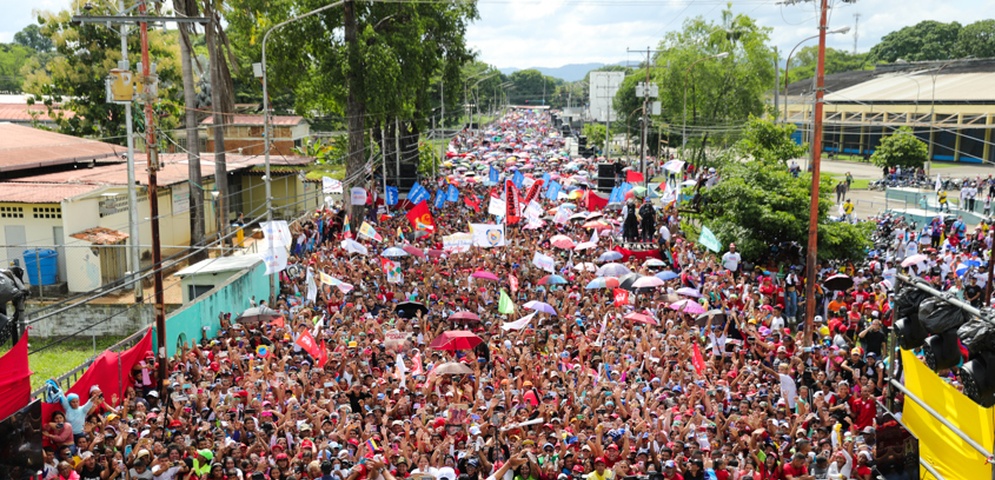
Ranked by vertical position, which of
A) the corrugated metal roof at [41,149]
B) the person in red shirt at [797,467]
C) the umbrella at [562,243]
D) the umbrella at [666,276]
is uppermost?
the corrugated metal roof at [41,149]

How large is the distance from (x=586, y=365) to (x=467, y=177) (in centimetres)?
3245

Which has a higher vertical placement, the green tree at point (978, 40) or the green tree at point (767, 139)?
the green tree at point (978, 40)

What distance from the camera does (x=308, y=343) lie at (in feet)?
47.6

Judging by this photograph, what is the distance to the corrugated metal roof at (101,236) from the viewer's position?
23.1 m

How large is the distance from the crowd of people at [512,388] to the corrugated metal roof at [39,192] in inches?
248

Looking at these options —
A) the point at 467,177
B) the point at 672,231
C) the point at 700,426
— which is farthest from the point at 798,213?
the point at 467,177

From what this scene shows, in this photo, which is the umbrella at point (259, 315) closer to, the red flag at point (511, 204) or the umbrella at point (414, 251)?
the umbrella at point (414, 251)

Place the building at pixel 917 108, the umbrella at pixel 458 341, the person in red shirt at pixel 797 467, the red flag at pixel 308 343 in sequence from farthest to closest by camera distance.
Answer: the building at pixel 917 108 → the umbrella at pixel 458 341 → the red flag at pixel 308 343 → the person in red shirt at pixel 797 467

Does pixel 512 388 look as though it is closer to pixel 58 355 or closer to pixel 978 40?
pixel 58 355

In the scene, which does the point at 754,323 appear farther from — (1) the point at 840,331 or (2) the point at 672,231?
(2) the point at 672,231

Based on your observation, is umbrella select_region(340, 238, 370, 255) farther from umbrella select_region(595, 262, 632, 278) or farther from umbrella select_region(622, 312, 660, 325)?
umbrella select_region(622, 312, 660, 325)

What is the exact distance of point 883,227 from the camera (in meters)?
28.7

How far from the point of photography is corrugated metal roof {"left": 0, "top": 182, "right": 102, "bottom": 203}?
74.3 feet

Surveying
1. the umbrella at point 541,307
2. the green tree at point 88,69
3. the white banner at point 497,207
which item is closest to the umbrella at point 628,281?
the umbrella at point 541,307
